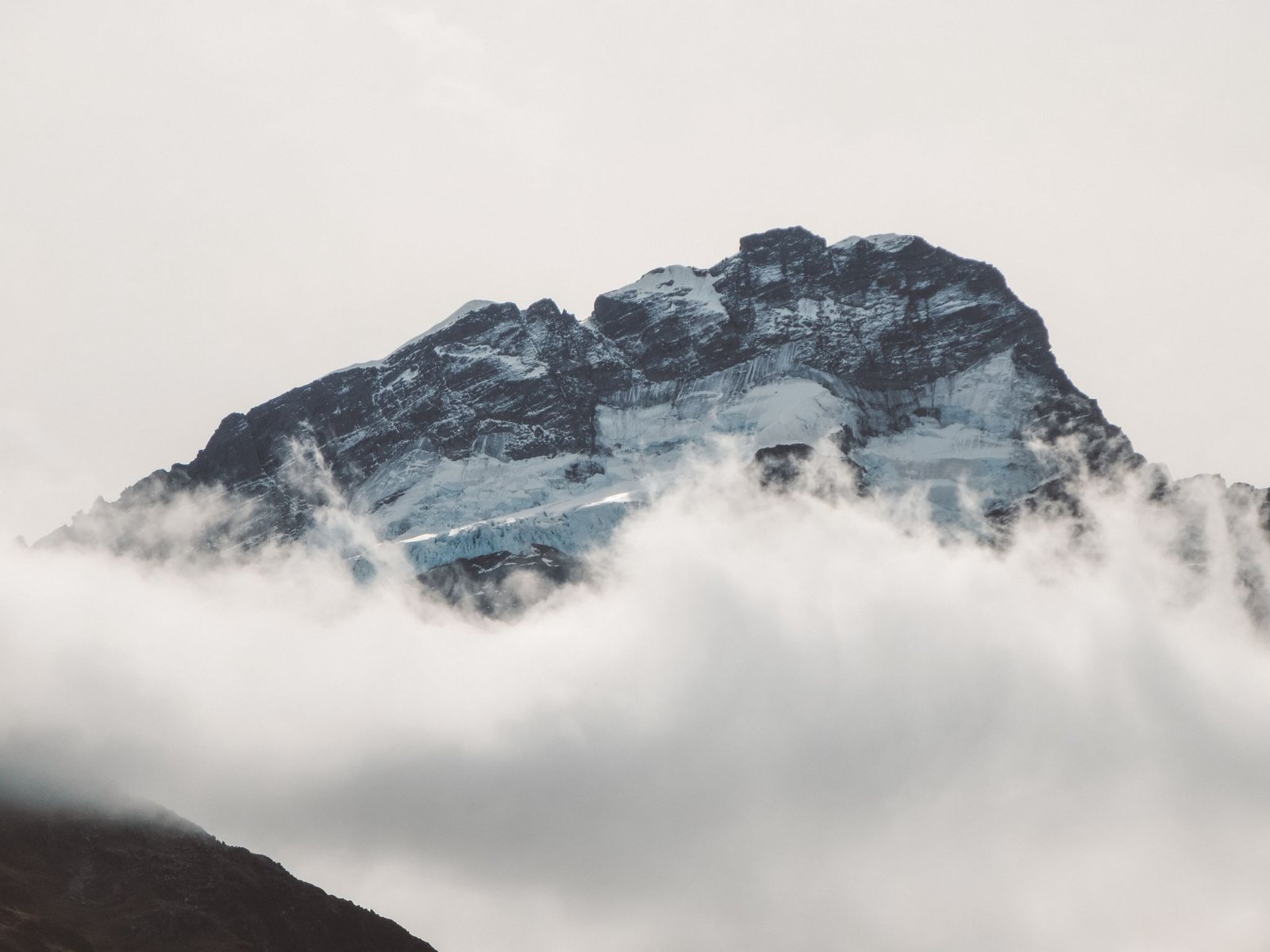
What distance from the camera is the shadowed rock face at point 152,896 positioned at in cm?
16538

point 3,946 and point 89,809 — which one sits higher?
point 89,809

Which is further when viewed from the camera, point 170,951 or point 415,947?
point 415,947

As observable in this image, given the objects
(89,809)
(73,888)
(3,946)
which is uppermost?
(89,809)

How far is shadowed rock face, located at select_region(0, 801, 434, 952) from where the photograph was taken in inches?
6511

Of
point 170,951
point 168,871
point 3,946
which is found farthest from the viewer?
point 168,871

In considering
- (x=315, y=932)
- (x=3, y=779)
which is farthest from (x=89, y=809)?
(x=315, y=932)

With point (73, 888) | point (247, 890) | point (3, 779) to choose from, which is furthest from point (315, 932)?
point (3, 779)

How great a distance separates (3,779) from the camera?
650 ft

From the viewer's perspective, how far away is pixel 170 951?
165250 millimetres

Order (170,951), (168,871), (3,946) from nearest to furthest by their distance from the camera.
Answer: (3,946) < (170,951) < (168,871)

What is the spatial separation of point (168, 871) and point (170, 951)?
14386mm

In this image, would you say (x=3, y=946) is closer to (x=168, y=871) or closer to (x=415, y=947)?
(x=168, y=871)

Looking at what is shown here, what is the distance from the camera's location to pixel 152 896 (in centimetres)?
17362

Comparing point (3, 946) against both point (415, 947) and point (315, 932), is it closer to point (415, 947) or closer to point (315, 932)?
point (315, 932)
